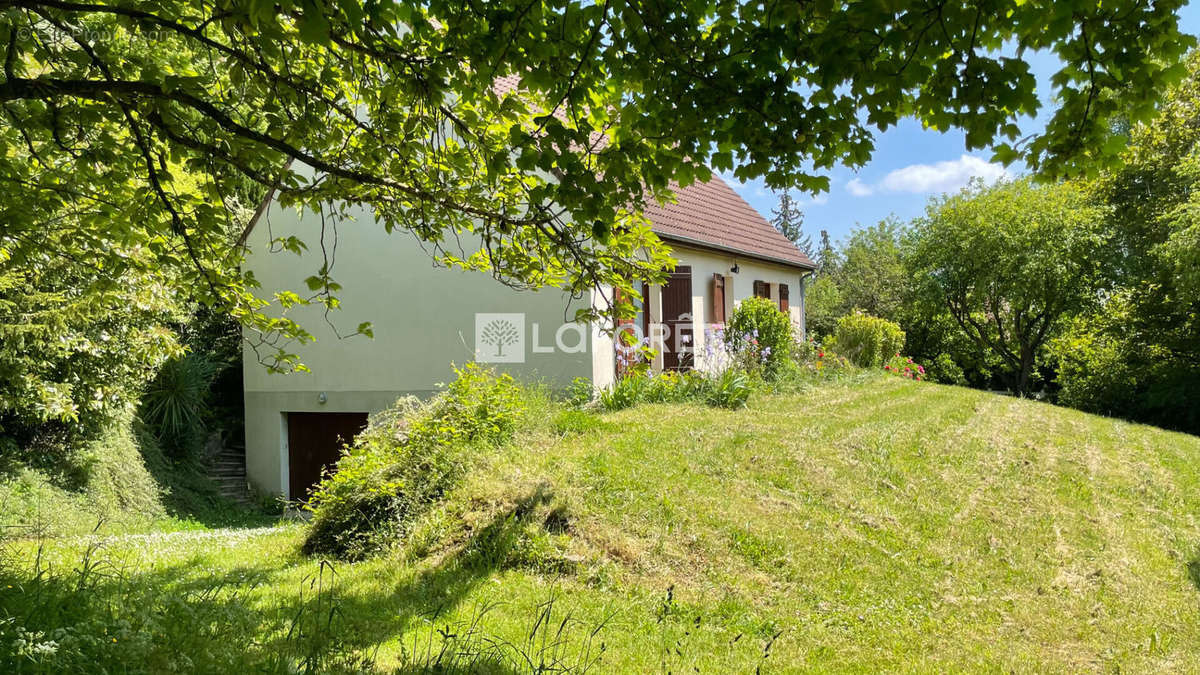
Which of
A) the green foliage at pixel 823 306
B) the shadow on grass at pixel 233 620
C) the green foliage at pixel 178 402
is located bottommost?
the shadow on grass at pixel 233 620

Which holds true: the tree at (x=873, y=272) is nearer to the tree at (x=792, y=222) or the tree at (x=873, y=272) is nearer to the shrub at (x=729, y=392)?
the shrub at (x=729, y=392)

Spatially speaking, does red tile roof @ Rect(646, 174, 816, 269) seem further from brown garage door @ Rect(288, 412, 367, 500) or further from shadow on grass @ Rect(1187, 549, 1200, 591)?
shadow on grass @ Rect(1187, 549, 1200, 591)

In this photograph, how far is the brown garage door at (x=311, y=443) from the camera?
11703 millimetres

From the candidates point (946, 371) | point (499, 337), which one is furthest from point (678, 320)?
point (946, 371)

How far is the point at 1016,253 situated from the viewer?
17.0m

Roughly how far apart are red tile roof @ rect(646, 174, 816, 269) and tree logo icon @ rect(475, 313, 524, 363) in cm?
287

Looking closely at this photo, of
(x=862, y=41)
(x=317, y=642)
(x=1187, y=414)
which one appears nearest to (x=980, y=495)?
(x=862, y=41)

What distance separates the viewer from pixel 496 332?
33.7 ft

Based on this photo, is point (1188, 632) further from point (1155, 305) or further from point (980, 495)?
point (1155, 305)

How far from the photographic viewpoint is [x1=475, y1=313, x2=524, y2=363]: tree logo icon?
10117mm

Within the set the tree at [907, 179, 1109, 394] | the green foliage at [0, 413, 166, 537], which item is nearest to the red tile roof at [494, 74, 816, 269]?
the tree at [907, 179, 1109, 394]

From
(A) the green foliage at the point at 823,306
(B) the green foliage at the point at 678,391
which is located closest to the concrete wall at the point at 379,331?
(B) the green foliage at the point at 678,391

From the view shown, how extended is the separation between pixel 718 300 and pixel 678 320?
1415 millimetres

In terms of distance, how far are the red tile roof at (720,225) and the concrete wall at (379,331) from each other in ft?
8.72
